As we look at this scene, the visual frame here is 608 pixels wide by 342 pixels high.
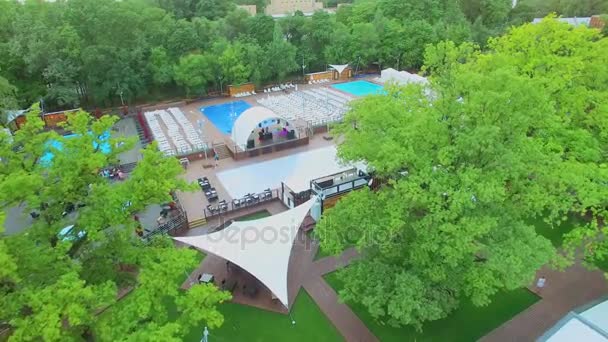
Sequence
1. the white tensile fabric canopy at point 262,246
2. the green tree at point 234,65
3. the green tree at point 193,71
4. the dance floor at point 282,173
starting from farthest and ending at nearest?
1. the green tree at point 234,65
2. the green tree at point 193,71
3. the dance floor at point 282,173
4. the white tensile fabric canopy at point 262,246

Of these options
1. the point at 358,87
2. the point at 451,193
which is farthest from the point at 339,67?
the point at 451,193

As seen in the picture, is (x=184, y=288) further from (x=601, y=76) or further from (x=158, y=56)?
(x=158, y=56)

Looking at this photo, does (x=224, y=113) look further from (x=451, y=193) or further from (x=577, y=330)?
(x=577, y=330)

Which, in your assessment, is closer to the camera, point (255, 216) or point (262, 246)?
point (262, 246)

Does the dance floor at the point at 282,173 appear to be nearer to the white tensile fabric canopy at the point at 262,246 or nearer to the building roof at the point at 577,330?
the white tensile fabric canopy at the point at 262,246

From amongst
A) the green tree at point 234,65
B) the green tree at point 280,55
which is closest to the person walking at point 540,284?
the green tree at point 234,65

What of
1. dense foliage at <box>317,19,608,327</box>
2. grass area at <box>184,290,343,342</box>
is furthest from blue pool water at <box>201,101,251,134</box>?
dense foliage at <box>317,19,608,327</box>
